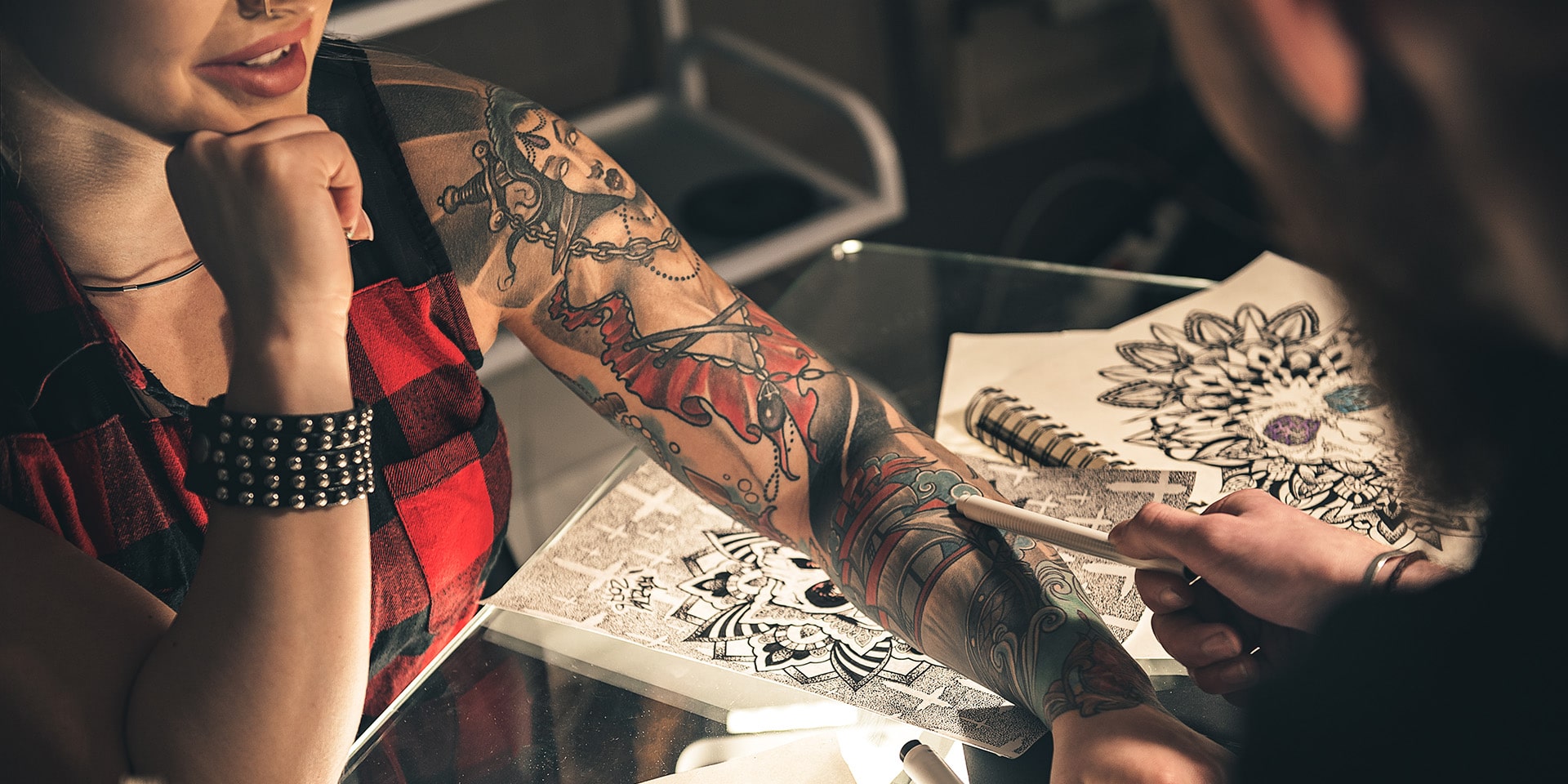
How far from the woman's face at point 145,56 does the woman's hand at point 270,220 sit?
0.01 meters

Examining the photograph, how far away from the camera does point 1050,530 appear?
2.21 ft

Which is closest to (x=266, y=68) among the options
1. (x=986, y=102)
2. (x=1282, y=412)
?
(x=1282, y=412)

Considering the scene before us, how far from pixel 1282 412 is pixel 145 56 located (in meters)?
0.70

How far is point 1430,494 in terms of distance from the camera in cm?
39

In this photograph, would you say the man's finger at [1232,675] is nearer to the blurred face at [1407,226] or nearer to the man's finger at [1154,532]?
the man's finger at [1154,532]

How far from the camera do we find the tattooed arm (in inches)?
28.8

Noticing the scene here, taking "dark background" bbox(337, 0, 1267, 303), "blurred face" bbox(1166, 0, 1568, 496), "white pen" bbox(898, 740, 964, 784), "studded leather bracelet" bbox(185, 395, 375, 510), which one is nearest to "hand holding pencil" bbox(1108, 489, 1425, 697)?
"white pen" bbox(898, 740, 964, 784)

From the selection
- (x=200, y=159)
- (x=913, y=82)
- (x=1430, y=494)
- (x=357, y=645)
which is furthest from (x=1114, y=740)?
(x=913, y=82)

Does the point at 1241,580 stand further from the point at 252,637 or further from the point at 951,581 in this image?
the point at 252,637

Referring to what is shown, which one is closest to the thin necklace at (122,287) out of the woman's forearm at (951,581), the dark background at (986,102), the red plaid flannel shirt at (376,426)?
the red plaid flannel shirt at (376,426)

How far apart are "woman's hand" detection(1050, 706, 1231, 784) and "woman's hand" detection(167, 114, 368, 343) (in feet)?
1.31

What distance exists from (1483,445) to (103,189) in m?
0.54

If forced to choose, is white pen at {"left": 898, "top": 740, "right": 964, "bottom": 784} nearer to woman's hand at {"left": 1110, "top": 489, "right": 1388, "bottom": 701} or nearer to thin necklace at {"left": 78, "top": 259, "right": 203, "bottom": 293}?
woman's hand at {"left": 1110, "top": 489, "right": 1388, "bottom": 701}

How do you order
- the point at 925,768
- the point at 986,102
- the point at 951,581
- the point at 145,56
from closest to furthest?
the point at 145,56 → the point at 925,768 → the point at 951,581 → the point at 986,102
